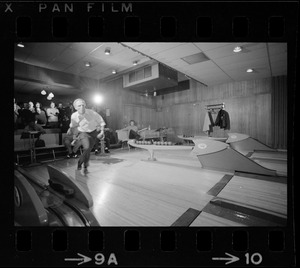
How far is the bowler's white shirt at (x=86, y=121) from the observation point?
2494 millimetres

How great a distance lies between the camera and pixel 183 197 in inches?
73.5

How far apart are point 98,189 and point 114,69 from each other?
3584 mm

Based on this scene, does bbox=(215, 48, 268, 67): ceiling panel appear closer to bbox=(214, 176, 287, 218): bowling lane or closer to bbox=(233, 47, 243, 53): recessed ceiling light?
bbox=(233, 47, 243, 53): recessed ceiling light

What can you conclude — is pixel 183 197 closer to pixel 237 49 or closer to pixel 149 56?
pixel 149 56

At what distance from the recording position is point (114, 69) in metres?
4.32

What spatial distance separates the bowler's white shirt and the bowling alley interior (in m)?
0.35

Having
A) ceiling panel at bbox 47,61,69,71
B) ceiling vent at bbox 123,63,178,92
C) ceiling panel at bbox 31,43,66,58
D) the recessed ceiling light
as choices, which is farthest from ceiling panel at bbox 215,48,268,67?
ceiling panel at bbox 47,61,69,71

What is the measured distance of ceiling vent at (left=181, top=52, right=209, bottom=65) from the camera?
3.53 m
